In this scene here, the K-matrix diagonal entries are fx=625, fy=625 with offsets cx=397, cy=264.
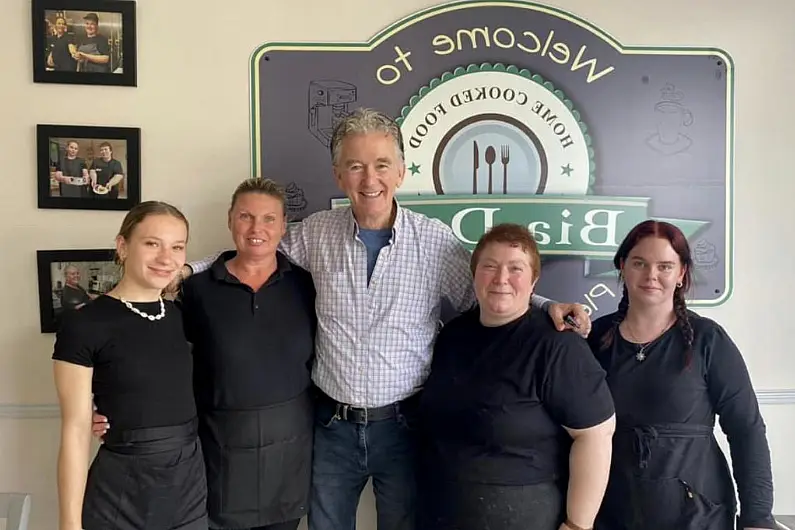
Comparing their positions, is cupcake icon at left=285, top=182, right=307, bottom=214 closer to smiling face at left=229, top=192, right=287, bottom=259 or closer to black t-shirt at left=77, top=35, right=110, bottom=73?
smiling face at left=229, top=192, right=287, bottom=259

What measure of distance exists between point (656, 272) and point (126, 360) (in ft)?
4.38

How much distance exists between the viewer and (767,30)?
2.17 meters

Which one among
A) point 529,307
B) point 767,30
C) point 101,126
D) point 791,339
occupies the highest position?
point 767,30

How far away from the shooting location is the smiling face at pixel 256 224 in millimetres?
1689

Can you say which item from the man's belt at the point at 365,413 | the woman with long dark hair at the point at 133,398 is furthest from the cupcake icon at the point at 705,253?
the woman with long dark hair at the point at 133,398

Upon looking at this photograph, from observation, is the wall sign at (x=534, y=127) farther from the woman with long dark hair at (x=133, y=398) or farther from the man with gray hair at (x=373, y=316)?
the woman with long dark hair at (x=133, y=398)

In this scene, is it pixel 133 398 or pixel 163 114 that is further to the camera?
pixel 163 114

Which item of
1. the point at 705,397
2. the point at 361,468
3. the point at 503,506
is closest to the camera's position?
the point at 503,506

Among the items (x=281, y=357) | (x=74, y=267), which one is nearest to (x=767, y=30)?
(x=281, y=357)

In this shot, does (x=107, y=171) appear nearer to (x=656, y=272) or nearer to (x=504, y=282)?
(x=504, y=282)

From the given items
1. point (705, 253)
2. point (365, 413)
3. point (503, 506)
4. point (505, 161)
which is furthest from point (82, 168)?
point (705, 253)

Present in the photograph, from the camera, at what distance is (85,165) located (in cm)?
205

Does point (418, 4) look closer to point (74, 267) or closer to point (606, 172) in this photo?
point (606, 172)

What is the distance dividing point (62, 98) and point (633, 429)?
79.1 inches
